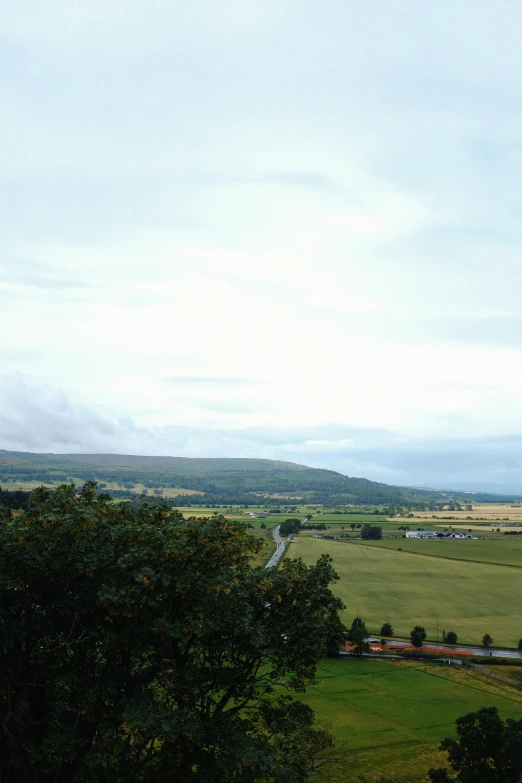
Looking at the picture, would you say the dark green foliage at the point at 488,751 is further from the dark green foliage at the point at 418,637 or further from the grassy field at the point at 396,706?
the dark green foliage at the point at 418,637

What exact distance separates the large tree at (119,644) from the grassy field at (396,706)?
25.3 m

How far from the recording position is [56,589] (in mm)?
24094

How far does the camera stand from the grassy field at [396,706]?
1905 inches

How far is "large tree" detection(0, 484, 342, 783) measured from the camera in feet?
74.5

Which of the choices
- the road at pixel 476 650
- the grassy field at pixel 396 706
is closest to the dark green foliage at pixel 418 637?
the road at pixel 476 650

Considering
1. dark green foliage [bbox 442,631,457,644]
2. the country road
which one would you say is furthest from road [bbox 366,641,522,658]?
dark green foliage [bbox 442,631,457,644]

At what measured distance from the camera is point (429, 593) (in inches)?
5054

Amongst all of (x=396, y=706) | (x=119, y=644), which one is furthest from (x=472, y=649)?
(x=119, y=644)

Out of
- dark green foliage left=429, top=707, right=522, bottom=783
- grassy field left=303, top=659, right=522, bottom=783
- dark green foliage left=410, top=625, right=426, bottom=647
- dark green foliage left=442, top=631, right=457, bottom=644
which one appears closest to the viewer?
dark green foliage left=429, top=707, right=522, bottom=783

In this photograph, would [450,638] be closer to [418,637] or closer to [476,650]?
[476,650]

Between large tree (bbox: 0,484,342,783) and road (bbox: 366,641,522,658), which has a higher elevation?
large tree (bbox: 0,484,342,783)

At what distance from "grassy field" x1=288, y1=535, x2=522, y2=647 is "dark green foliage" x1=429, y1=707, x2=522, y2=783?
204 ft

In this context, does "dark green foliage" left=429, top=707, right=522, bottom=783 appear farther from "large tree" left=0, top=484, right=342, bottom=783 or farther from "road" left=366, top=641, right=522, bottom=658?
"road" left=366, top=641, right=522, bottom=658

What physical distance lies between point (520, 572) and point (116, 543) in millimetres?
152683
